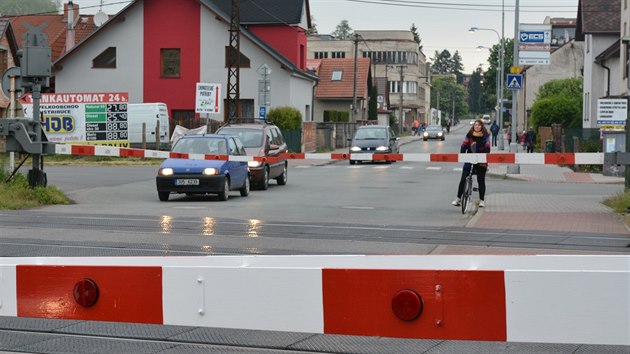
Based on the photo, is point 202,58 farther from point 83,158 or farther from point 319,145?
point 83,158

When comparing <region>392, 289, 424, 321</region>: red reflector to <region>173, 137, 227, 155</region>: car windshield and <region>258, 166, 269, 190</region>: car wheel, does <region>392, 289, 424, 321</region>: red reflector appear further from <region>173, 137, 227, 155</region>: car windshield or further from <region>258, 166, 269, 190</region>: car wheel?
<region>258, 166, 269, 190</region>: car wheel

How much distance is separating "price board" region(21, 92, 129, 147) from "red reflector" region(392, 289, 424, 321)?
40.2 metres

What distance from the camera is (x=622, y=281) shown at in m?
4.54

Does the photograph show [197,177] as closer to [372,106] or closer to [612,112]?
[612,112]

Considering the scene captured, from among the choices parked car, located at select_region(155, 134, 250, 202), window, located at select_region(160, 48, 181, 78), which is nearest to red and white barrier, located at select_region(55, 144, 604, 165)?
parked car, located at select_region(155, 134, 250, 202)

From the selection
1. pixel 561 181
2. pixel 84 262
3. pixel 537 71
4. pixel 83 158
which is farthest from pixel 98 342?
pixel 537 71

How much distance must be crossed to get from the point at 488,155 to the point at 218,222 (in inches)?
210

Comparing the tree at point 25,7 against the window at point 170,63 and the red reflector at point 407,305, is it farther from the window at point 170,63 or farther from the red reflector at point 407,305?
the red reflector at point 407,305

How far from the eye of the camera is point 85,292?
5.38 meters

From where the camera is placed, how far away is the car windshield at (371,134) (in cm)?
4641

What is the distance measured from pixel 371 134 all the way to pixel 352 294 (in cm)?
4188

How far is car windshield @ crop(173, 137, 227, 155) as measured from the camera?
2442 cm

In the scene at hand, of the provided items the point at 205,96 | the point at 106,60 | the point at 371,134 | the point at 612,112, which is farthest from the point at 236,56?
the point at 612,112

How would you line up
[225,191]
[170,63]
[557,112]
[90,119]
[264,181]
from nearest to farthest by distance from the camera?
[225,191], [264,181], [90,119], [170,63], [557,112]
